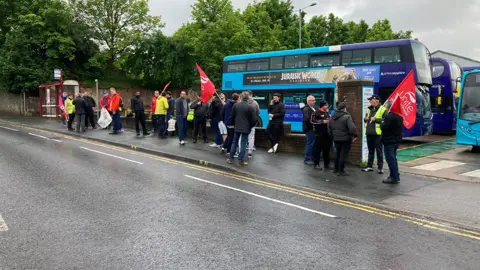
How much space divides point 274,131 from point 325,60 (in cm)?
674

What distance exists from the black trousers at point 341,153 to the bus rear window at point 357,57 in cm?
818

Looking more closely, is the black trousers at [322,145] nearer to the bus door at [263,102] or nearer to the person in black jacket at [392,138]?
the person in black jacket at [392,138]

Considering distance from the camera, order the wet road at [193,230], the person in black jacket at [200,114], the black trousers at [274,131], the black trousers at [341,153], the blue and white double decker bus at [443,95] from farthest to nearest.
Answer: the blue and white double decker bus at [443,95] → the person in black jacket at [200,114] → the black trousers at [274,131] → the black trousers at [341,153] → the wet road at [193,230]

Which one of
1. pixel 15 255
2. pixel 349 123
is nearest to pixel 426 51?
pixel 349 123

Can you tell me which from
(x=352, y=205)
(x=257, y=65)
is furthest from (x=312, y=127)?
(x=257, y=65)

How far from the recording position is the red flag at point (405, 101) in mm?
8887

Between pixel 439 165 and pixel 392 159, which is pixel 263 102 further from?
pixel 392 159

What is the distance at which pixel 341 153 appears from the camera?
959 centimetres

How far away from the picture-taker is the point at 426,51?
16578 millimetres

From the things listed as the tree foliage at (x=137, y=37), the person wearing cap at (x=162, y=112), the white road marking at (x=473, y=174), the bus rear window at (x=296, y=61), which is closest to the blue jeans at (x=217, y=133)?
the person wearing cap at (x=162, y=112)

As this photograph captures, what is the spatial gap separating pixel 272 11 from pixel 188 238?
4227cm

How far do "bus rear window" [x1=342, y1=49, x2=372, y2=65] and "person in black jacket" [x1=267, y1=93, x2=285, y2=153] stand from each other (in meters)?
6.09

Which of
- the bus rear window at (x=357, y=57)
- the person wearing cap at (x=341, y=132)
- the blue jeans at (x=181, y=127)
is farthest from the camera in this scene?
the bus rear window at (x=357, y=57)

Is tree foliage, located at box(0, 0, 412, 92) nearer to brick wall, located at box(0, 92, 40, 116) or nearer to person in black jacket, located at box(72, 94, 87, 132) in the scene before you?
brick wall, located at box(0, 92, 40, 116)
